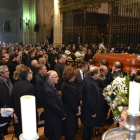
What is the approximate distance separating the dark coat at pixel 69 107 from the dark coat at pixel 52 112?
0.23 meters

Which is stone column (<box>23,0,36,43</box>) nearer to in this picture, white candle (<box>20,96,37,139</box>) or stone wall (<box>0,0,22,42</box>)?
stone wall (<box>0,0,22,42</box>)

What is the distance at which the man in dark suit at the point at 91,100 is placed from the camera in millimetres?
3637

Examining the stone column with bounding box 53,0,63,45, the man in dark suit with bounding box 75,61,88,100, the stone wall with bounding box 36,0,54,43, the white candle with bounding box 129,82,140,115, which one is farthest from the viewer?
the stone wall with bounding box 36,0,54,43

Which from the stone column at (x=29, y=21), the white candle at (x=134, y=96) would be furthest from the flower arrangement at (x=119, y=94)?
the stone column at (x=29, y=21)

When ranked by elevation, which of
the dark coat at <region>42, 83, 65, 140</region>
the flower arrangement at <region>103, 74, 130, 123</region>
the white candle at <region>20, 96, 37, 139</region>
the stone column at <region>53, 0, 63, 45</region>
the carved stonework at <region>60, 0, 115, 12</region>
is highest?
the carved stonework at <region>60, 0, 115, 12</region>

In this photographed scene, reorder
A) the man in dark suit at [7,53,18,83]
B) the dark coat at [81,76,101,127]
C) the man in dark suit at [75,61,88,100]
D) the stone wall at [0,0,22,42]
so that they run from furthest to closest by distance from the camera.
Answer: the stone wall at [0,0,22,42]
the man in dark suit at [7,53,18,83]
the man in dark suit at [75,61,88,100]
the dark coat at [81,76,101,127]

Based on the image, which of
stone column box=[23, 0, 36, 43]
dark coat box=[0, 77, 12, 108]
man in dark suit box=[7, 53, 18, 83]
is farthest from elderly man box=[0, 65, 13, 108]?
stone column box=[23, 0, 36, 43]

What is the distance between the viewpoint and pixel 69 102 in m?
3.53

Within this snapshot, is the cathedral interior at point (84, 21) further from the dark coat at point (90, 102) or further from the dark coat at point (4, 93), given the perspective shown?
the dark coat at point (4, 93)

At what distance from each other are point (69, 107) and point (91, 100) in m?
0.42

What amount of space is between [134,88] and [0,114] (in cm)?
246

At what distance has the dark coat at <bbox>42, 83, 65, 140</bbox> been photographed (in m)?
3.25

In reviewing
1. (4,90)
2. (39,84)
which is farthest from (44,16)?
(4,90)

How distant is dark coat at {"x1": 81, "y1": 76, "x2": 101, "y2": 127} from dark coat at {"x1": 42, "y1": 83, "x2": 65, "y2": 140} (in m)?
0.58
